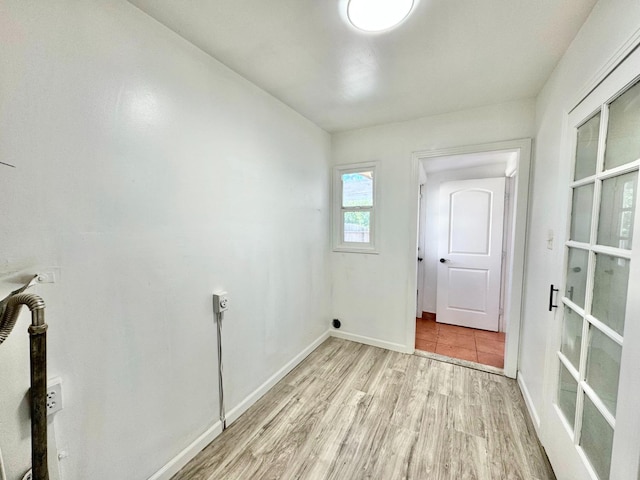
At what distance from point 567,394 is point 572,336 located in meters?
0.31

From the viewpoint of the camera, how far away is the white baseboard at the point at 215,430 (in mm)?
1403

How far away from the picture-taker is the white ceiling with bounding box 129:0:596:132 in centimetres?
123

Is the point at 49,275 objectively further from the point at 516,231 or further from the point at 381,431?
the point at 516,231

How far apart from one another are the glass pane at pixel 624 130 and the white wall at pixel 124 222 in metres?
1.94

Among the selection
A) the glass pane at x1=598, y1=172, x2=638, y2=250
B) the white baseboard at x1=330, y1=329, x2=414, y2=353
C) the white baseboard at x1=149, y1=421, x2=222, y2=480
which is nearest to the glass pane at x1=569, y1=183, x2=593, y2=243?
the glass pane at x1=598, y1=172, x2=638, y2=250

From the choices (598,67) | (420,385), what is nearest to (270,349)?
(420,385)

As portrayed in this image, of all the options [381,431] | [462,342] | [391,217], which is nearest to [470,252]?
[462,342]

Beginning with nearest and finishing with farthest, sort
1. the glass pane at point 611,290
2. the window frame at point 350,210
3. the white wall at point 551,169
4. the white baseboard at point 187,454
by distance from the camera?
the glass pane at point 611,290
the white wall at point 551,169
the white baseboard at point 187,454
the window frame at point 350,210

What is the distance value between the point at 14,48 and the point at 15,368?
1.13 m

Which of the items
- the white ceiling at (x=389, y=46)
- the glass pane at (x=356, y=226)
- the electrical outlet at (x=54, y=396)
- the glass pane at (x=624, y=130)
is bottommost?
the electrical outlet at (x=54, y=396)

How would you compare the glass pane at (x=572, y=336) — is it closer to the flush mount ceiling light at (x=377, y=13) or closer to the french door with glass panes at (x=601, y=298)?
the french door with glass panes at (x=601, y=298)

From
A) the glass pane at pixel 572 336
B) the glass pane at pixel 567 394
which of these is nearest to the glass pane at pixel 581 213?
the glass pane at pixel 572 336

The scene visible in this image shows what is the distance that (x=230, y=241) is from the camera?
1.77 m

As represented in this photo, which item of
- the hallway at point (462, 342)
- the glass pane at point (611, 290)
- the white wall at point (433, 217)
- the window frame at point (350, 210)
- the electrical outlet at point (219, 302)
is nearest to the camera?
the glass pane at point (611, 290)
